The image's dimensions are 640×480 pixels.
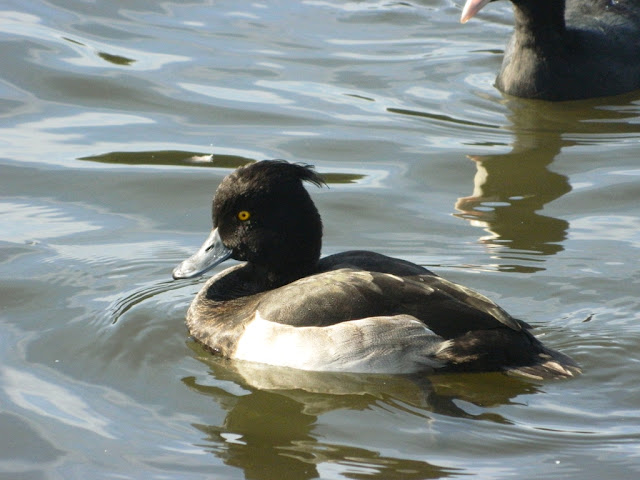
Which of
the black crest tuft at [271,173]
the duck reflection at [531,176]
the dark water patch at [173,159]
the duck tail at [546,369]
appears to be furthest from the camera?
the dark water patch at [173,159]

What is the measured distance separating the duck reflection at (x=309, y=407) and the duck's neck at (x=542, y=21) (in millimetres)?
5651

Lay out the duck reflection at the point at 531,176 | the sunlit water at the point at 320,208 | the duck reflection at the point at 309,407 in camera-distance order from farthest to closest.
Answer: the duck reflection at the point at 531,176, the sunlit water at the point at 320,208, the duck reflection at the point at 309,407

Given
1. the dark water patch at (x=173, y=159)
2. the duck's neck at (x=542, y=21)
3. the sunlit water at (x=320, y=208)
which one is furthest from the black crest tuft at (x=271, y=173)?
the duck's neck at (x=542, y=21)

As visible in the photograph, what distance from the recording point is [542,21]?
450 inches

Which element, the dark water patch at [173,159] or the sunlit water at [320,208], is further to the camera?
the dark water patch at [173,159]

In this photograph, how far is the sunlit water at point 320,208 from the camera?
19.5ft

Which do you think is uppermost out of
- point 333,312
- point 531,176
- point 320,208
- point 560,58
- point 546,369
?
point 560,58

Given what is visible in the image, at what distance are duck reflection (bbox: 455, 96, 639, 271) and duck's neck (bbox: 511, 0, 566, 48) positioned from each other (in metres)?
0.58

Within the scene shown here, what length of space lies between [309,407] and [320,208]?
3008mm

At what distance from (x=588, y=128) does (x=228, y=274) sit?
14.9 ft

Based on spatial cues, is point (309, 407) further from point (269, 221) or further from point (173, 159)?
point (173, 159)

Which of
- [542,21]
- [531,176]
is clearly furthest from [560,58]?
[531,176]

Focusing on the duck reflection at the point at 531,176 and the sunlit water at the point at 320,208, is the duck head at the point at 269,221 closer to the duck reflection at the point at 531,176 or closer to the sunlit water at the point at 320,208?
the sunlit water at the point at 320,208

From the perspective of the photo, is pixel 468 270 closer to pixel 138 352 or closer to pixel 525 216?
pixel 525 216
